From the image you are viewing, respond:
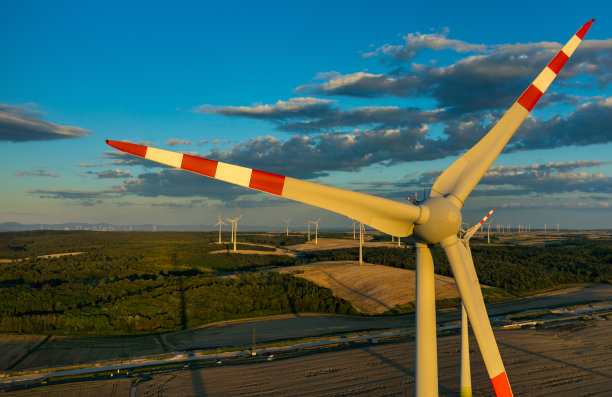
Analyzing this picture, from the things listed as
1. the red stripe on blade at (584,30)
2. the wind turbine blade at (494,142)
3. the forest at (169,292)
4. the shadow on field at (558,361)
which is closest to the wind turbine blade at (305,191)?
the wind turbine blade at (494,142)

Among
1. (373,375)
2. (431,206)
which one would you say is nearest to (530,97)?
(431,206)

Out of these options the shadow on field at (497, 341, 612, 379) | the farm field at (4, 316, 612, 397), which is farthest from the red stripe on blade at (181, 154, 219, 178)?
the shadow on field at (497, 341, 612, 379)

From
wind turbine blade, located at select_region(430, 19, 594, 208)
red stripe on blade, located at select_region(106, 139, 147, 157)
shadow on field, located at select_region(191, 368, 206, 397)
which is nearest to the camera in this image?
red stripe on blade, located at select_region(106, 139, 147, 157)

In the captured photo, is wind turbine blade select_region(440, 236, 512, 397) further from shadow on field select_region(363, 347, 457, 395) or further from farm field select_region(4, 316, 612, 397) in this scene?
shadow on field select_region(363, 347, 457, 395)

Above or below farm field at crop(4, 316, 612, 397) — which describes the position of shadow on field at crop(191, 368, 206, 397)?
below

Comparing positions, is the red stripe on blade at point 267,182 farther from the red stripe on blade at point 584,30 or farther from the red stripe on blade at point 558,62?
the red stripe on blade at point 584,30

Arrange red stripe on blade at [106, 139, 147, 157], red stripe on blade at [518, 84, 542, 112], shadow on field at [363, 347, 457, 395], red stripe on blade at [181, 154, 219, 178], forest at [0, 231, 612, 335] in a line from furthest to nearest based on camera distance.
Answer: forest at [0, 231, 612, 335]
shadow on field at [363, 347, 457, 395]
red stripe on blade at [518, 84, 542, 112]
red stripe on blade at [181, 154, 219, 178]
red stripe on blade at [106, 139, 147, 157]

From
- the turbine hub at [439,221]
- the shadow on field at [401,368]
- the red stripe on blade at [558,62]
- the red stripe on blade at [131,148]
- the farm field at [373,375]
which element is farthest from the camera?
the farm field at [373,375]
